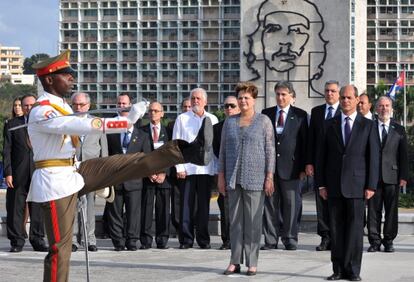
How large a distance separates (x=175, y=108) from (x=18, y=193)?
13054 centimetres

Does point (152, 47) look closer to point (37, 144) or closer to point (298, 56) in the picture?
point (298, 56)

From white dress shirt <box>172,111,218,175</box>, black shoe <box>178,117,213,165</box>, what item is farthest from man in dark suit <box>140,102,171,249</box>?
black shoe <box>178,117,213,165</box>

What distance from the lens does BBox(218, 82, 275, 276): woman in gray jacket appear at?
10414 millimetres

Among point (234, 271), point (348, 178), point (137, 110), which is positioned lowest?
point (234, 271)

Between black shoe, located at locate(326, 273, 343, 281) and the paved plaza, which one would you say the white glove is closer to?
the paved plaza

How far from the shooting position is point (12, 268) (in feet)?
35.2

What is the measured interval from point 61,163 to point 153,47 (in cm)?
13885

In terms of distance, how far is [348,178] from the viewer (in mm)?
10070

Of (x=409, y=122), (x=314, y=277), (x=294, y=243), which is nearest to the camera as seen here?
(x=314, y=277)

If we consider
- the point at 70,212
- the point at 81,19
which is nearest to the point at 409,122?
the point at 81,19

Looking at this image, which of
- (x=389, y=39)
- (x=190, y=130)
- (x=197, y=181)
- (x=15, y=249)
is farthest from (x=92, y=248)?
(x=389, y=39)

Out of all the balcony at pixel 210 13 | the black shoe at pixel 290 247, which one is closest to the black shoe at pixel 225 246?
the black shoe at pixel 290 247

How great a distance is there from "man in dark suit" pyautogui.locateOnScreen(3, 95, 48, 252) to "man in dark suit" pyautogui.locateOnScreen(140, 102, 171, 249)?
134cm

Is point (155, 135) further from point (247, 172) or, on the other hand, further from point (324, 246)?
point (247, 172)
